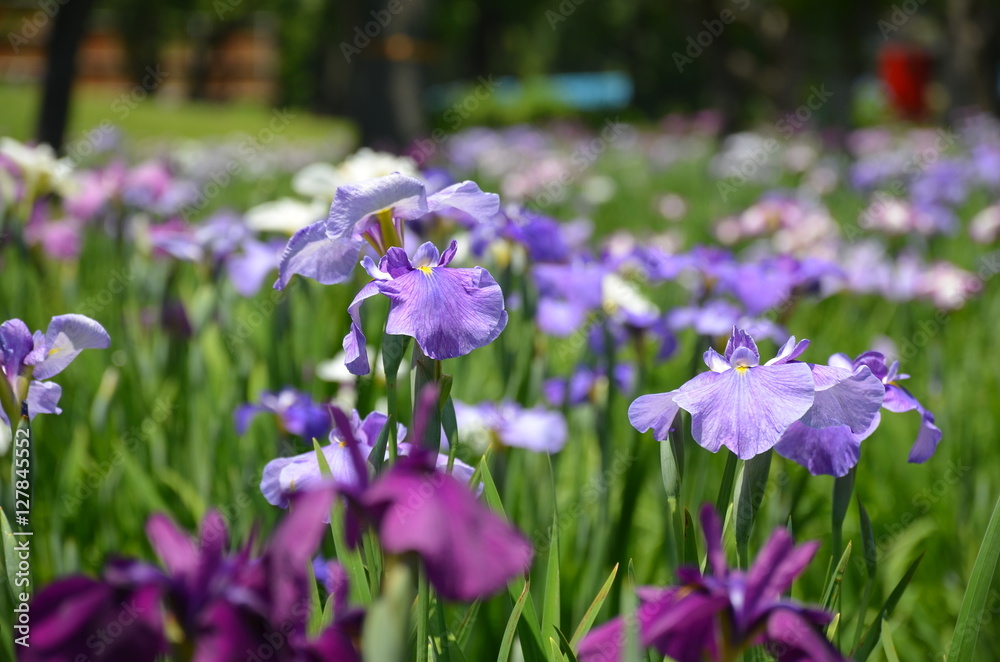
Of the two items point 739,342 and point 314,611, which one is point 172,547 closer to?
point 314,611

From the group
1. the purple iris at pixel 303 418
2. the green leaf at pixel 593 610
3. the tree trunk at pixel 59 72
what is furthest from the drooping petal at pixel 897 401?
the tree trunk at pixel 59 72

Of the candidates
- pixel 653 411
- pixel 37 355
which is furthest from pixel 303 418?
pixel 653 411

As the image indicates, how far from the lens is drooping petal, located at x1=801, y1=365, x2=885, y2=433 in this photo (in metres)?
0.69

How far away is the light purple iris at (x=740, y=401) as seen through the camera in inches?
26.2

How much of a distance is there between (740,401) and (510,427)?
0.67 m

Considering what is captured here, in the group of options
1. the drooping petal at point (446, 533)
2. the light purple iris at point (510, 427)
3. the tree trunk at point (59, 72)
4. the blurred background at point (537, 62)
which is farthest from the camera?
the blurred background at point (537, 62)

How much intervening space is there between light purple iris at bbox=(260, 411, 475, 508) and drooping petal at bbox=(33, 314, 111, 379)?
193mm

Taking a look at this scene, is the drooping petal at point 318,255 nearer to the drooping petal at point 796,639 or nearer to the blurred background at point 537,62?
the drooping petal at point 796,639

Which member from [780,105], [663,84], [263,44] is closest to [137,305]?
[780,105]

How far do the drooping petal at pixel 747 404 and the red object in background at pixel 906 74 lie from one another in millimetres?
29906

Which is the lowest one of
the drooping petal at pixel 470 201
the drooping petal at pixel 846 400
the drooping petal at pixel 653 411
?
the drooping petal at pixel 653 411

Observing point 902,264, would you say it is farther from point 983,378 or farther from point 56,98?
point 56,98

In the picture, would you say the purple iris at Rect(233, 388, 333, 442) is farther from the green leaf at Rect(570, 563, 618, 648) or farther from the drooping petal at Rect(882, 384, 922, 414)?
the drooping petal at Rect(882, 384, 922, 414)

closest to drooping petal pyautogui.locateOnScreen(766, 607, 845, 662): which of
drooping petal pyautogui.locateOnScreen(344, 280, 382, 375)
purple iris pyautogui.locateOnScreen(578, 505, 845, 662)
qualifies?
purple iris pyautogui.locateOnScreen(578, 505, 845, 662)
